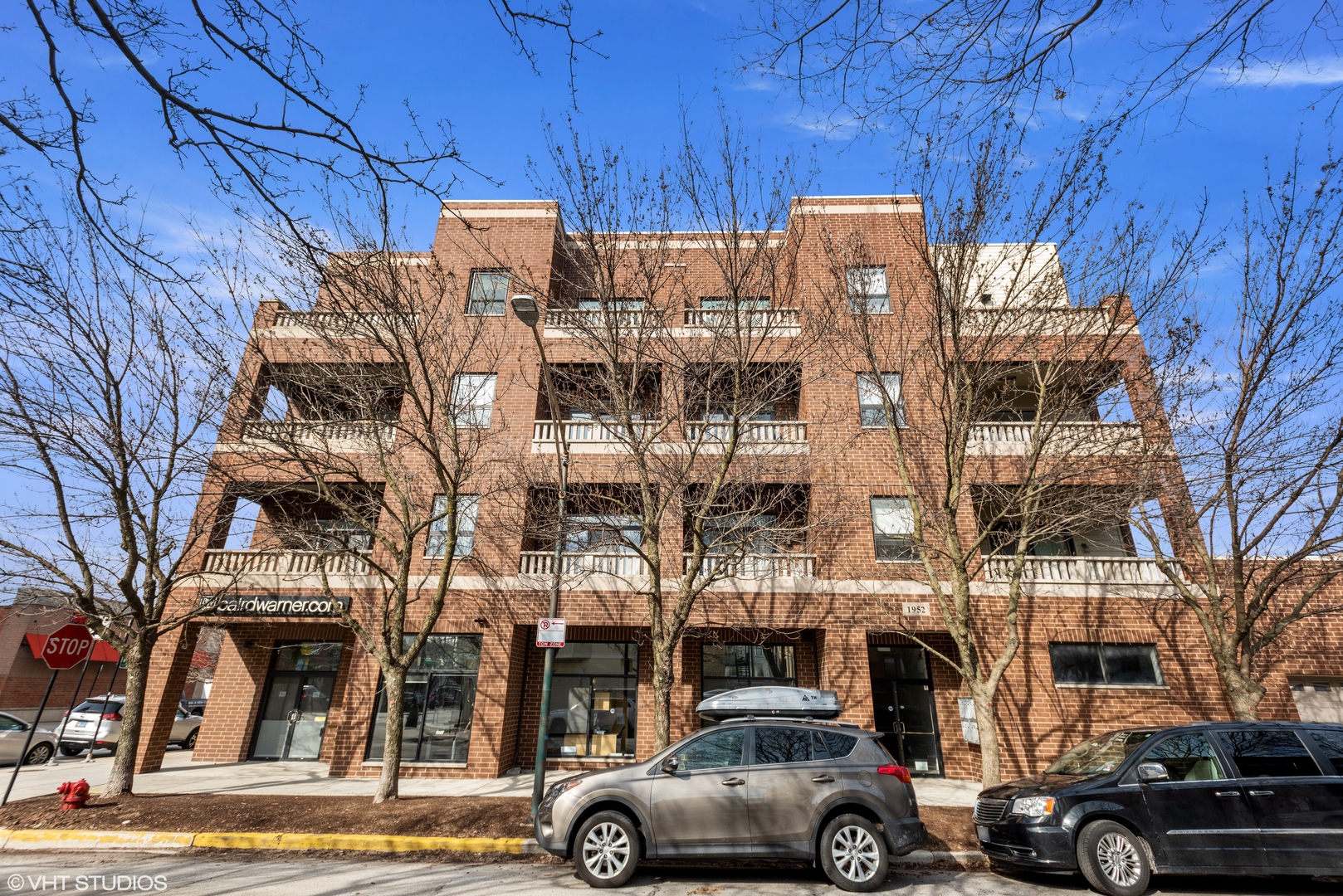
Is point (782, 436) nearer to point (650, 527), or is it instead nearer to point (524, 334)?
point (650, 527)

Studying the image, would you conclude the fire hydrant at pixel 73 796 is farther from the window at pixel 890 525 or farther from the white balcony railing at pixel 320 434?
the window at pixel 890 525

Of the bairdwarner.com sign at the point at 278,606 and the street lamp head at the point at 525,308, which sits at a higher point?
the street lamp head at the point at 525,308

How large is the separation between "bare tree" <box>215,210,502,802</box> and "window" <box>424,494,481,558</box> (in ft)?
0.13

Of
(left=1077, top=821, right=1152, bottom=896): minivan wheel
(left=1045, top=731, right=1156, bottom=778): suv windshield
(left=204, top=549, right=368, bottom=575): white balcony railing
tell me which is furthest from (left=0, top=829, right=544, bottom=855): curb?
(left=1045, top=731, right=1156, bottom=778): suv windshield

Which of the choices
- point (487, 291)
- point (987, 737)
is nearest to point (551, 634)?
point (987, 737)

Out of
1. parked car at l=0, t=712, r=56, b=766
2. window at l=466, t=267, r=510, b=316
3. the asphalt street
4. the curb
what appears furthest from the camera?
window at l=466, t=267, r=510, b=316

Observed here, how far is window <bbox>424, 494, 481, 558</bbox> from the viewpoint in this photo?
15109mm

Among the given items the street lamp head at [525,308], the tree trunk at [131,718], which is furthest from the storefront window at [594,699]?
the street lamp head at [525,308]

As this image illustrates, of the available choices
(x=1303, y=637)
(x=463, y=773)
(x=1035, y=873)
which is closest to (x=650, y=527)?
(x=1035, y=873)

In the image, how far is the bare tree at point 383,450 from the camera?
1050 cm

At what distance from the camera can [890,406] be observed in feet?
38.5

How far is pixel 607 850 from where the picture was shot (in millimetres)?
6730

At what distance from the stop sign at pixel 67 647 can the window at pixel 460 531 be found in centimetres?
600

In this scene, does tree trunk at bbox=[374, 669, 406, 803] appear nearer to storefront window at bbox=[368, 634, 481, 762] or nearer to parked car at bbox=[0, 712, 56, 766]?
storefront window at bbox=[368, 634, 481, 762]
